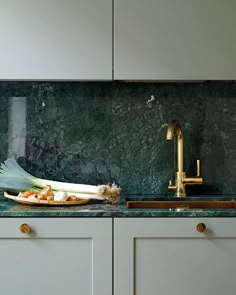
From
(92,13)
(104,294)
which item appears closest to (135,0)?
(92,13)

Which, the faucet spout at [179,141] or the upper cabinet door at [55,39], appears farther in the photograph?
the faucet spout at [179,141]

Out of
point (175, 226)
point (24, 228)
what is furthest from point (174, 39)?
point (24, 228)

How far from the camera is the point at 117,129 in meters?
2.48

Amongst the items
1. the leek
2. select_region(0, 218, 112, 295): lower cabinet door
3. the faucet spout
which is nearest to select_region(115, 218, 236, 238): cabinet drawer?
select_region(0, 218, 112, 295): lower cabinet door

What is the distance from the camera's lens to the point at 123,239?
1.93 metres

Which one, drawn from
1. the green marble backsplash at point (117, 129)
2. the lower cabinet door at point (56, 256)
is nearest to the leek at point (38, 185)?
the green marble backsplash at point (117, 129)

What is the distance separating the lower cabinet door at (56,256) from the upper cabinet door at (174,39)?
0.74 metres

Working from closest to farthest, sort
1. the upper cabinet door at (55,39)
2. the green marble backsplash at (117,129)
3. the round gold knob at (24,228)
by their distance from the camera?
the round gold knob at (24,228) < the upper cabinet door at (55,39) < the green marble backsplash at (117,129)

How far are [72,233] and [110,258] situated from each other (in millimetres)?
196

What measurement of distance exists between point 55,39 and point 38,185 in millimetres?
742

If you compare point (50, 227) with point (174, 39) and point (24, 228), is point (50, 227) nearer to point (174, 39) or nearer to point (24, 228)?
point (24, 228)

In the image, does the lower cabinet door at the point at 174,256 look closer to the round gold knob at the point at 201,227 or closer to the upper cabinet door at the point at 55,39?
A: the round gold knob at the point at 201,227

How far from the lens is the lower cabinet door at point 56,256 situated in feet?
6.28

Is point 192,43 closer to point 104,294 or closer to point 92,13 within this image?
point 92,13
